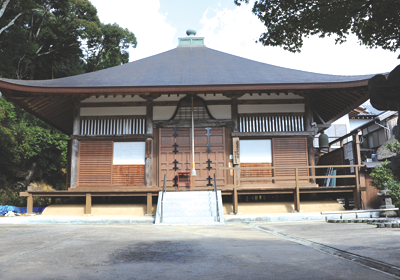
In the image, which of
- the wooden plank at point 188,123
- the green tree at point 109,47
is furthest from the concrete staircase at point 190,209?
the green tree at point 109,47

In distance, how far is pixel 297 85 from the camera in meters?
11.6

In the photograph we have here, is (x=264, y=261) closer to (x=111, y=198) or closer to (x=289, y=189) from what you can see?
(x=289, y=189)

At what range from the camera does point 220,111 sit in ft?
42.4

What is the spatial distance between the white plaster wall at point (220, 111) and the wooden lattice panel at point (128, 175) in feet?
11.3

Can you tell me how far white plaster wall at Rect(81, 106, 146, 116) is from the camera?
12.9m

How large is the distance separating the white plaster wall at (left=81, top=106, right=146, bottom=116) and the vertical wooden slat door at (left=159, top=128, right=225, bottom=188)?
3.92 ft

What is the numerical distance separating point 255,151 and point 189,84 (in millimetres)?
3609

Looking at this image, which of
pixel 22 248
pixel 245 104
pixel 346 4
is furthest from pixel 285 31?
pixel 245 104

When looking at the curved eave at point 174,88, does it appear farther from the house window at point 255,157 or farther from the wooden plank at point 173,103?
the house window at point 255,157

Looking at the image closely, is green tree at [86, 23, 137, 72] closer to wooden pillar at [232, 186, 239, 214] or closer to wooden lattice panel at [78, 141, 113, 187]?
wooden lattice panel at [78, 141, 113, 187]

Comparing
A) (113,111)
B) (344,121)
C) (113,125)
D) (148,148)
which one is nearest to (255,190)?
(148,148)

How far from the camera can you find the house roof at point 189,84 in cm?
1155

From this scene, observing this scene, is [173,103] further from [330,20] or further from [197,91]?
[330,20]

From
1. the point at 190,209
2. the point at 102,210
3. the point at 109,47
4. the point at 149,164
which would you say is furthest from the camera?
the point at 109,47
